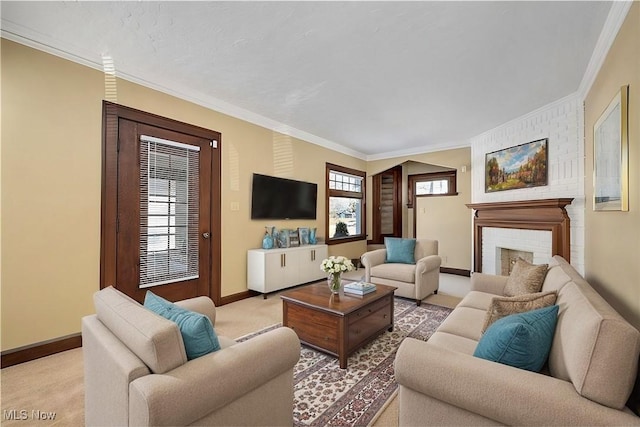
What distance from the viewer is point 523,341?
1235 mm

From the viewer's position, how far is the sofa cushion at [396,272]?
152 inches

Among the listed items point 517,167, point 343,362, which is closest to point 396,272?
point 343,362

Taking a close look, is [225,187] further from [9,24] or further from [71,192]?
[9,24]

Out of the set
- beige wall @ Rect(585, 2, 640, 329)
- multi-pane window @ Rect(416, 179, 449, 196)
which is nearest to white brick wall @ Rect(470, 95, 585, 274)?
beige wall @ Rect(585, 2, 640, 329)

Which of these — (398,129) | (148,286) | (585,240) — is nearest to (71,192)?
(148,286)

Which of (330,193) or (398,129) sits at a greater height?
(398,129)

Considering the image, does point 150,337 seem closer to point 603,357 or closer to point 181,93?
point 603,357

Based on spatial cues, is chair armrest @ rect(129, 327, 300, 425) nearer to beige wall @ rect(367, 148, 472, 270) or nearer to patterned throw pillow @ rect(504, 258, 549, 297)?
patterned throw pillow @ rect(504, 258, 549, 297)

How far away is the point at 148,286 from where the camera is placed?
124 inches

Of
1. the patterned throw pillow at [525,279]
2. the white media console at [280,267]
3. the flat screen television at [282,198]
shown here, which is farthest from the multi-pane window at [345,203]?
the patterned throw pillow at [525,279]

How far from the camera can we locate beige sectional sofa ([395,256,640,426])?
982 millimetres

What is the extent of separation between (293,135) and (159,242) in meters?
2.71

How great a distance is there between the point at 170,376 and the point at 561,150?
4.64 m

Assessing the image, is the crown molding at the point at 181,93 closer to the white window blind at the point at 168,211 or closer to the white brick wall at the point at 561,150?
the white window blind at the point at 168,211
